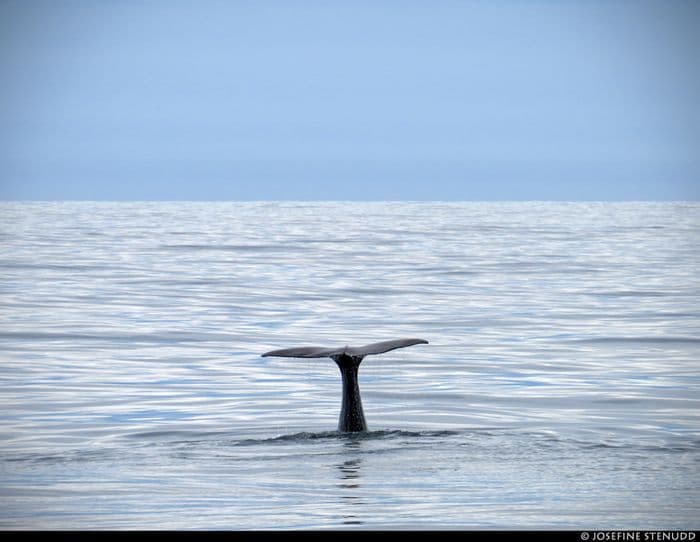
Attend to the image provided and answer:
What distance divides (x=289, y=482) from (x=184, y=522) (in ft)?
4.91

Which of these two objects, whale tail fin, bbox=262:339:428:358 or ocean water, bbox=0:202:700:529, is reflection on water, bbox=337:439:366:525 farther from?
whale tail fin, bbox=262:339:428:358

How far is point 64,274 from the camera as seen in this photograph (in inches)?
1396

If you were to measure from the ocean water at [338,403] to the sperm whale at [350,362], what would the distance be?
19 centimetres

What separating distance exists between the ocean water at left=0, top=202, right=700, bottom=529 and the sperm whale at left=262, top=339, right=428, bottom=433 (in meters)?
0.19

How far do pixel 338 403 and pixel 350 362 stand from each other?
9.90 feet

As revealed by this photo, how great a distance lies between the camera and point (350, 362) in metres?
11.7

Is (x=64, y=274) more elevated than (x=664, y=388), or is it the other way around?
(x=64, y=274)

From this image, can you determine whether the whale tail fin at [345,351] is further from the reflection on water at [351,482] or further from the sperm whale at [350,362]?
the reflection on water at [351,482]

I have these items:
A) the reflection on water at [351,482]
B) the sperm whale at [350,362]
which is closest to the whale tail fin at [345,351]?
the sperm whale at [350,362]

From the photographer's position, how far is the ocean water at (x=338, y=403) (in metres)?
8.94

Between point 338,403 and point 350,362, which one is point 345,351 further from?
point 338,403

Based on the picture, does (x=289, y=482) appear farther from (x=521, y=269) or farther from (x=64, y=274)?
(x=521, y=269)

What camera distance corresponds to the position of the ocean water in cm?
894

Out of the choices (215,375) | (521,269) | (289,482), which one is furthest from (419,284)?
(289,482)
